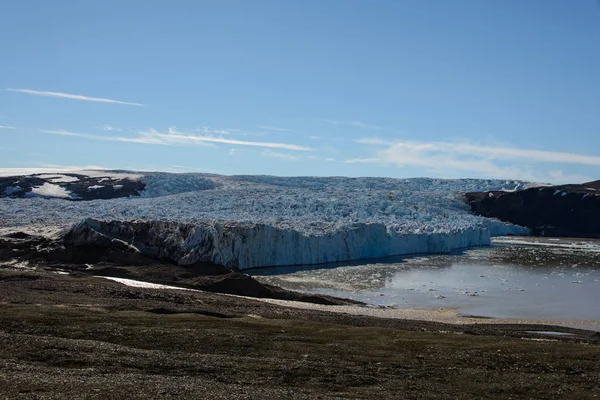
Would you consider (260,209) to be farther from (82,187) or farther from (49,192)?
(82,187)

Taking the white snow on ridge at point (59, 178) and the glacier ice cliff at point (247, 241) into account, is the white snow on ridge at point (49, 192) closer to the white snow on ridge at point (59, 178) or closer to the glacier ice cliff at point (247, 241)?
the white snow on ridge at point (59, 178)

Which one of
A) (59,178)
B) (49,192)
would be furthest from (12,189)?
(59,178)

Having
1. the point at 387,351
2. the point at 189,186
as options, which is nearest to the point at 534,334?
the point at 387,351

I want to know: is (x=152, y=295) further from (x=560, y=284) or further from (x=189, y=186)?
(x=189, y=186)

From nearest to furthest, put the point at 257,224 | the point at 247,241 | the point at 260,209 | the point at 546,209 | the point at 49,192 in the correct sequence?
the point at 247,241, the point at 257,224, the point at 260,209, the point at 49,192, the point at 546,209

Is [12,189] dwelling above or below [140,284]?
above

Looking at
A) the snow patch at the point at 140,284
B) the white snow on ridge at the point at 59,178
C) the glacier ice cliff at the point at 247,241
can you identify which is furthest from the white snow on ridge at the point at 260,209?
the snow patch at the point at 140,284

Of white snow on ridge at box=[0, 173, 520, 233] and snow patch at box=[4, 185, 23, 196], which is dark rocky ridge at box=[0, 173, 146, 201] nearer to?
snow patch at box=[4, 185, 23, 196]

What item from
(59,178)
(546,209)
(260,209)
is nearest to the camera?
(260,209)
